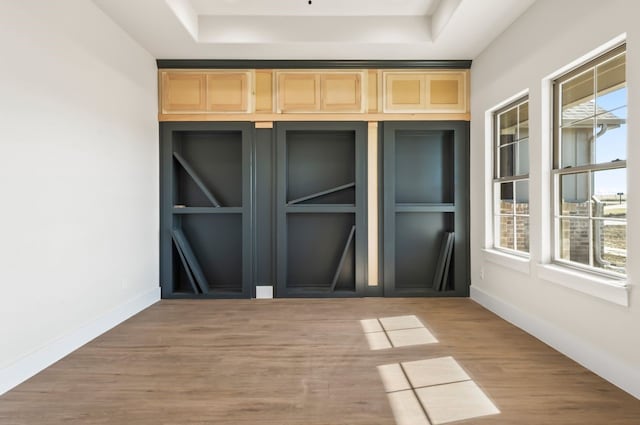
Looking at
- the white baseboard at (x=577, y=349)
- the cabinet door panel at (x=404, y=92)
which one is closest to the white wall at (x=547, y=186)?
the white baseboard at (x=577, y=349)

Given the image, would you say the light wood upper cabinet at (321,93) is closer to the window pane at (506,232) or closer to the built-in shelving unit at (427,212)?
the built-in shelving unit at (427,212)

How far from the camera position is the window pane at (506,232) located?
387cm

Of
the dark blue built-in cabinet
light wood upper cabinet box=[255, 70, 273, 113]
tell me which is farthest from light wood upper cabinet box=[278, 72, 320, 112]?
the dark blue built-in cabinet

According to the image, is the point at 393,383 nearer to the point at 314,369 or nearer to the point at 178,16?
the point at 314,369

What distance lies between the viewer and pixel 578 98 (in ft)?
9.46

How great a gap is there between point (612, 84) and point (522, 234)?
5.17 ft

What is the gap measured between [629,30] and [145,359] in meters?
3.90

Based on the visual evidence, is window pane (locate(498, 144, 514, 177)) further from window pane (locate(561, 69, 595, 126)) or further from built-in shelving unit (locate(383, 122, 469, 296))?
window pane (locate(561, 69, 595, 126))

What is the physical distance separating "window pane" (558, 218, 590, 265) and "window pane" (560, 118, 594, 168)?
18.2 inches

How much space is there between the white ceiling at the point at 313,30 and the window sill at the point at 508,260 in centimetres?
226

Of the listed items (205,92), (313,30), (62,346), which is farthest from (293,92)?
(62,346)

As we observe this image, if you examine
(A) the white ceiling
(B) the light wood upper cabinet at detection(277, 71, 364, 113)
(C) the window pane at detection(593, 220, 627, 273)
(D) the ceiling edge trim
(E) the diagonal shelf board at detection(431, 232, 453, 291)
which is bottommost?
(E) the diagonal shelf board at detection(431, 232, 453, 291)

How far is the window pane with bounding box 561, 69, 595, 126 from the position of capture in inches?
109

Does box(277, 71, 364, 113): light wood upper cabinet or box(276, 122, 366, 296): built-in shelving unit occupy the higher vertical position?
box(277, 71, 364, 113): light wood upper cabinet
